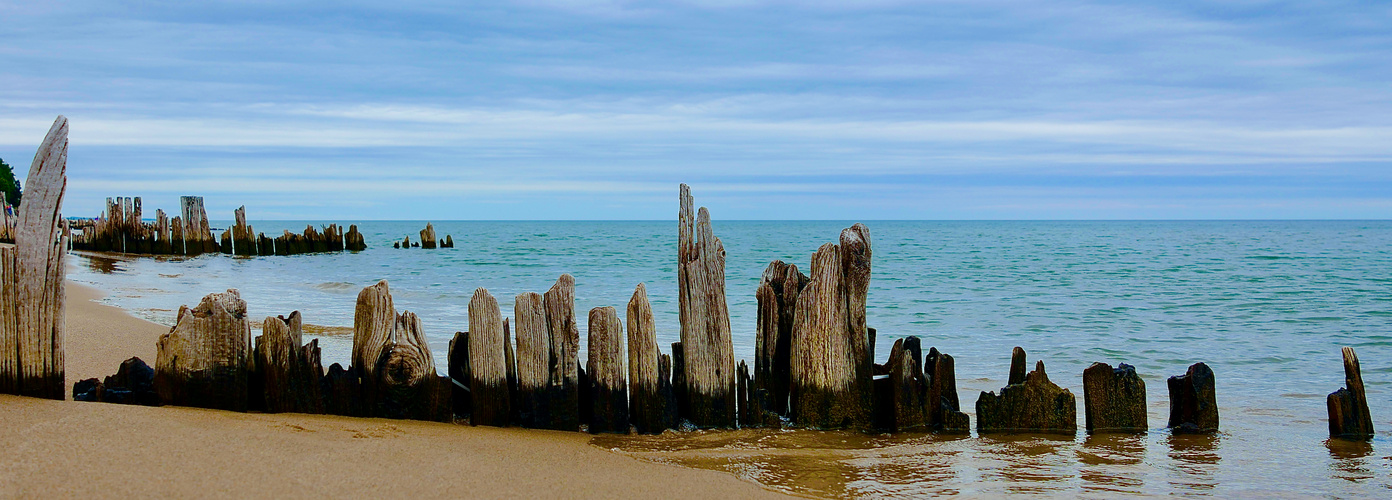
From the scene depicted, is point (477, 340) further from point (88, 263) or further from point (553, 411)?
point (88, 263)

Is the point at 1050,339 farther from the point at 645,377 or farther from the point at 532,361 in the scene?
the point at 532,361

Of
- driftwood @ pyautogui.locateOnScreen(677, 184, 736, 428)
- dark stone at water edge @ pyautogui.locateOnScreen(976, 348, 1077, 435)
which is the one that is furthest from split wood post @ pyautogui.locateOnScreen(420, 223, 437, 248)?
dark stone at water edge @ pyautogui.locateOnScreen(976, 348, 1077, 435)

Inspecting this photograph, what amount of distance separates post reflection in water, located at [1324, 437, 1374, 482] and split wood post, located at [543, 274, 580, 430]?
4763 mm

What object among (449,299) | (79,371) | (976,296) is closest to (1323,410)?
(79,371)

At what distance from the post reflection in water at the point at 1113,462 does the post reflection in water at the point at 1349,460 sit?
1113 mm

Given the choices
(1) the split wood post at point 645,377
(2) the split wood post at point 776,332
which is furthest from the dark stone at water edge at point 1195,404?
(1) the split wood post at point 645,377

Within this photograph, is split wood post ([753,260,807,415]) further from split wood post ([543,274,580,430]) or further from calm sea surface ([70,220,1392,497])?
split wood post ([543,274,580,430])

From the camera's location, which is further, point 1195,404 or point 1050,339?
point 1050,339

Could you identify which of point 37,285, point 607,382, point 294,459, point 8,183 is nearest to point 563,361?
point 607,382

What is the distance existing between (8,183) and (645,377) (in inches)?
2895

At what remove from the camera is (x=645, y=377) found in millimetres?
5953

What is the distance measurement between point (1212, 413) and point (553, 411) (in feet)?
15.4

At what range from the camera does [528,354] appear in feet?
19.2

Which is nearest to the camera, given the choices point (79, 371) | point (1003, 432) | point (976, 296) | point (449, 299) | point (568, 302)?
point (568, 302)
